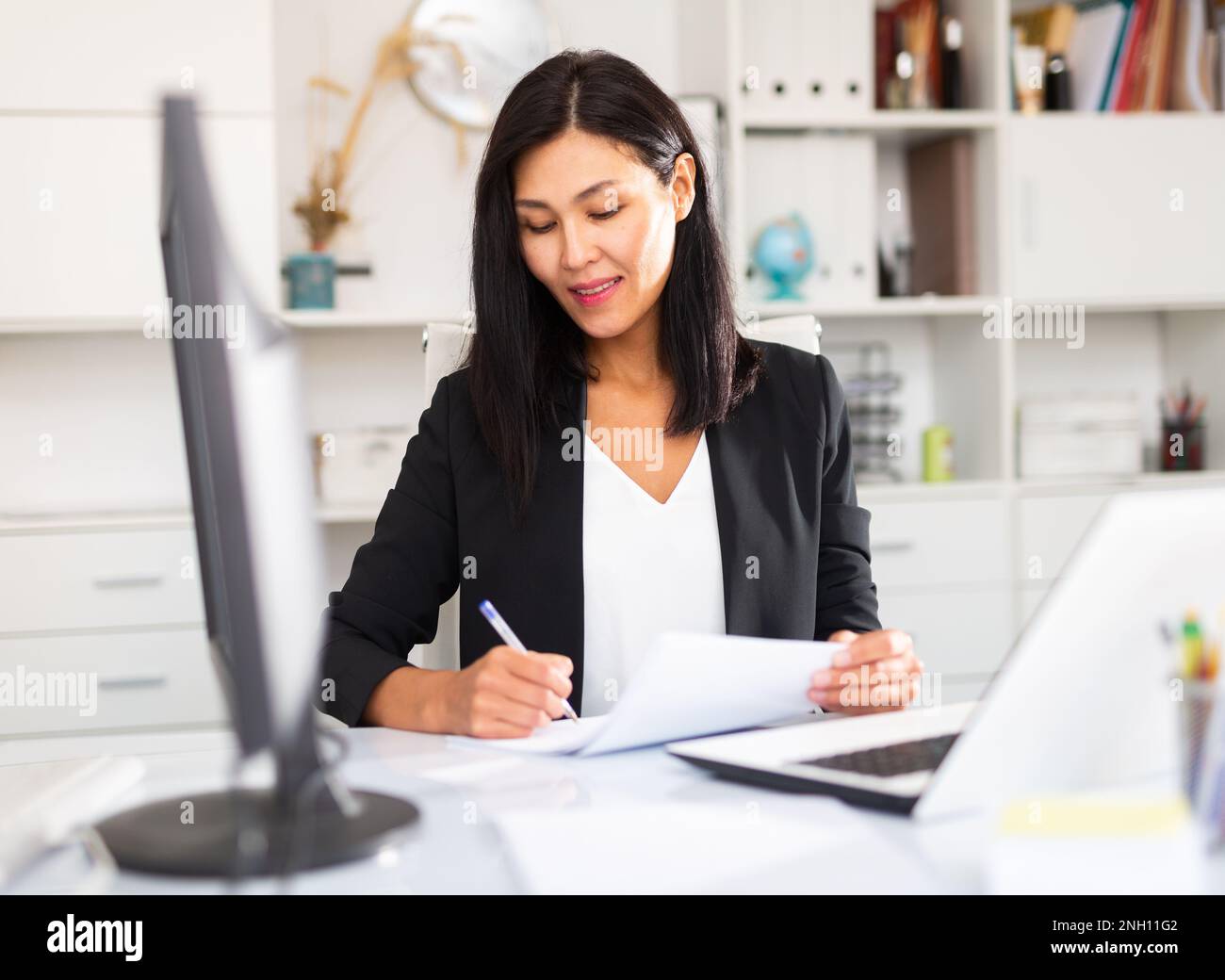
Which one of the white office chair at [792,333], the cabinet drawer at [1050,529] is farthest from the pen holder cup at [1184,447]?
the white office chair at [792,333]

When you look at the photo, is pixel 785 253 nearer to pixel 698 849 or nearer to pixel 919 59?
pixel 919 59

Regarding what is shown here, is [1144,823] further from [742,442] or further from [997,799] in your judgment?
[742,442]

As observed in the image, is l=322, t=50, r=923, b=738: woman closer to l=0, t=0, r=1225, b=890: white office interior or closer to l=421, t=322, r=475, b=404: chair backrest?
l=421, t=322, r=475, b=404: chair backrest

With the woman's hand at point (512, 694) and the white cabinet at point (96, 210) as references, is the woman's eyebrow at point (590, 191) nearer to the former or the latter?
the woman's hand at point (512, 694)

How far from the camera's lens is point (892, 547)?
122 inches

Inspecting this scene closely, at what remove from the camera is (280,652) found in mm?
631

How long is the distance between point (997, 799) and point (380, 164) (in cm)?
284

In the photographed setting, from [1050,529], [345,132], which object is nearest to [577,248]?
[345,132]

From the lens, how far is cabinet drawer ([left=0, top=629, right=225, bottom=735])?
281 cm

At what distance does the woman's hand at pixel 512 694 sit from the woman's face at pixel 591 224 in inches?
25.2

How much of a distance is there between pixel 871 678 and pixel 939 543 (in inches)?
81.0

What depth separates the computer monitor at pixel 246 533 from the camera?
61 cm

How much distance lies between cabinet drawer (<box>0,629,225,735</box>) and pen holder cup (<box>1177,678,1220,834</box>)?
97.8 inches
